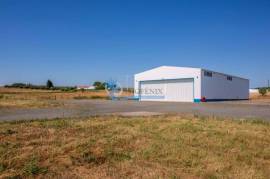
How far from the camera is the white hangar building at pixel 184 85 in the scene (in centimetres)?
2533

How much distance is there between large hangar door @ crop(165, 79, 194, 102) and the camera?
25.9 metres

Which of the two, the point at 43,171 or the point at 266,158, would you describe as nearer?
the point at 43,171

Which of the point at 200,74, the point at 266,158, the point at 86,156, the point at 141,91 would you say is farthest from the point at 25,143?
the point at 141,91

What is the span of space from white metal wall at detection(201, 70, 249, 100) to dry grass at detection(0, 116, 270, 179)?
1959 centimetres

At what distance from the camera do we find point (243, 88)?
3609cm

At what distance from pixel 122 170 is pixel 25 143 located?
2575 mm

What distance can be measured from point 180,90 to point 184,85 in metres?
0.78

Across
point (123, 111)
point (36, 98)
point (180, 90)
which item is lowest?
point (123, 111)

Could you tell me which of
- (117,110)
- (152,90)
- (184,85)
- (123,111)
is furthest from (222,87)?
(123,111)

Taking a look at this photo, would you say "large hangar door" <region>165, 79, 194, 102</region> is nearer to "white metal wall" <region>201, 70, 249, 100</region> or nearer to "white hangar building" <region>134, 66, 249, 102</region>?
"white hangar building" <region>134, 66, 249, 102</region>

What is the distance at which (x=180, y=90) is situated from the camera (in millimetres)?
26984

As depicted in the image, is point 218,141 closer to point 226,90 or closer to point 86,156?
point 86,156

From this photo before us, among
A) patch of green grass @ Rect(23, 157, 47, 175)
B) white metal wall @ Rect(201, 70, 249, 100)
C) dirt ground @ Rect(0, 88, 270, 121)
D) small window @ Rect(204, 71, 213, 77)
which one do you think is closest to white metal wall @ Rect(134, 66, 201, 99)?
white metal wall @ Rect(201, 70, 249, 100)

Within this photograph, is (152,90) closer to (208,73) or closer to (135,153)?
(208,73)
